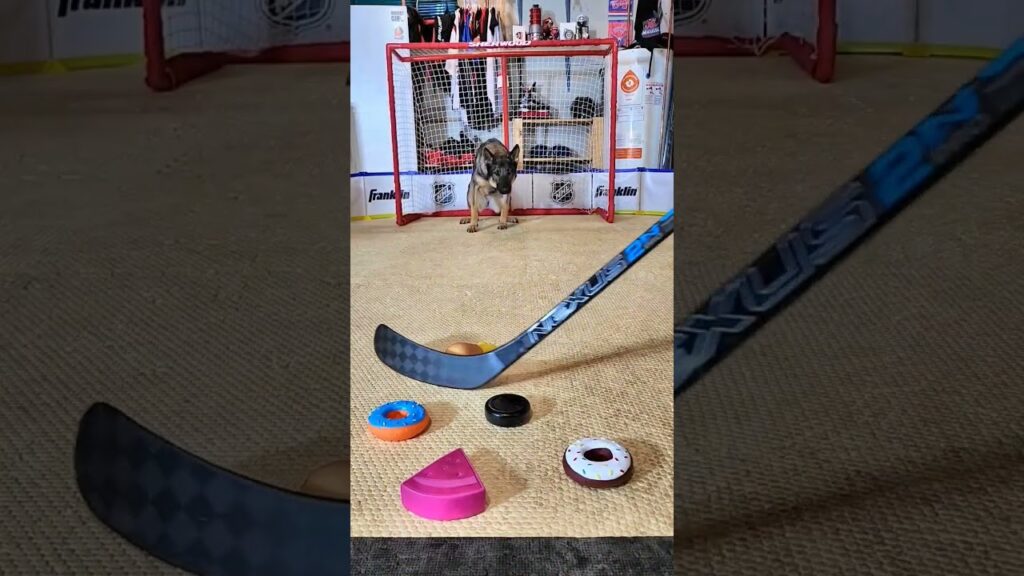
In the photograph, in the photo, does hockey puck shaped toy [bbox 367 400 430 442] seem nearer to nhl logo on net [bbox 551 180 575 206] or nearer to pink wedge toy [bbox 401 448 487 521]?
pink wedge toy [bbox 401 448 487 521]

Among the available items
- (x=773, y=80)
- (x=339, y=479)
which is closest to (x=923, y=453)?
(x=773, y=80)

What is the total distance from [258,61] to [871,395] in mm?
600

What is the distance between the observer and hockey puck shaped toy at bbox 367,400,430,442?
594 millimetres

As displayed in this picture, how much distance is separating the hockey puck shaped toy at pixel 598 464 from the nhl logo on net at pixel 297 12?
365 mm

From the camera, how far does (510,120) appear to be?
565mm

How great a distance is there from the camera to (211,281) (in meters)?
0.84

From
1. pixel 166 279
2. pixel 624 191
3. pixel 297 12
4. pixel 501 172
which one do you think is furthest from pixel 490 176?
pixel 166 279

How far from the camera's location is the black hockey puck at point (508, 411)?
2.11 ft

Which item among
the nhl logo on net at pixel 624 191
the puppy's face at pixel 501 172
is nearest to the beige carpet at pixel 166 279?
the puppy's face at pixel 501 172

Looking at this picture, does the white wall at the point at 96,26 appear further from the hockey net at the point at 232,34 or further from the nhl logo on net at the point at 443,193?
the nhl logo on net at the point at 443,193

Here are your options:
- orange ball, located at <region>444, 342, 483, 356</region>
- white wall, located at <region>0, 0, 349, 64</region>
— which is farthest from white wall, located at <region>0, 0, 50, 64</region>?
orange ball, located at <region>444, 342, 483, 356</region>

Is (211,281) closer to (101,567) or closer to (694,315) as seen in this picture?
(101,567)

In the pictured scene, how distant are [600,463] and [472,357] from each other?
7.8 inches

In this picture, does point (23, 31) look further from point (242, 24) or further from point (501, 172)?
point (501, 172)
